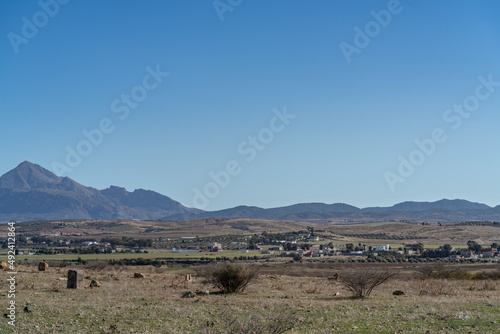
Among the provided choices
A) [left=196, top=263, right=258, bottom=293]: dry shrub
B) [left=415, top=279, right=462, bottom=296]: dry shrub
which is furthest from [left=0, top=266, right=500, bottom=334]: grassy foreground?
[left=196, top=263, right=258, bottom=293]: dry shrub

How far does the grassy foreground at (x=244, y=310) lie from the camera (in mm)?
15164

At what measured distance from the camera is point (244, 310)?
18.8 metres

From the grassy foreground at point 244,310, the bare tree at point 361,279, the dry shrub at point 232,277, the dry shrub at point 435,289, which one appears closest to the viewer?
the grassy foreground at point 244,310

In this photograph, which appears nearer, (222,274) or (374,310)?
(374,310)

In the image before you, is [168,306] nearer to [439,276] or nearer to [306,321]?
[306,321]

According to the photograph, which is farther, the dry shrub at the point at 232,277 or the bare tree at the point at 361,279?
the dry shrub at the point at 232,277

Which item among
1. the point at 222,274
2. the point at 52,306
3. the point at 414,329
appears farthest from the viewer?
the point at 222,274

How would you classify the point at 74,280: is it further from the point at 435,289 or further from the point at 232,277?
the point at 435,289

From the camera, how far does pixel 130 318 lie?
16.9 meters

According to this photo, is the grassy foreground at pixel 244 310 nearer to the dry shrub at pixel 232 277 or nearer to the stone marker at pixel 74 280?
the stone marker at pixel 74 280

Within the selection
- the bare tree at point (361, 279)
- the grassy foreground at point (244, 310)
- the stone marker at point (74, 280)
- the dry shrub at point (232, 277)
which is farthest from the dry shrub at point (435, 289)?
the stone marker at point (74, 280)

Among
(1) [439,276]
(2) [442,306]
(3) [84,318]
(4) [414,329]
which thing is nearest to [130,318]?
(3) [84,318]

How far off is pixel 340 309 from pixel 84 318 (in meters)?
9.41

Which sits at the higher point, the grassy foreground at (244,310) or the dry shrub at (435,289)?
the grassy foreground at (244,310)
